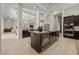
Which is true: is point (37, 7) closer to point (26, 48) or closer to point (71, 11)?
point (71, 11)

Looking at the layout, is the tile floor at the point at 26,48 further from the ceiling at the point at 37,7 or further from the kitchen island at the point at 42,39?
the ceiling at the point at 37,7

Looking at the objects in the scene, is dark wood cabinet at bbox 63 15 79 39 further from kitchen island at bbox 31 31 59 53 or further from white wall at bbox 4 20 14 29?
white wall at bbox 4 20 14 29

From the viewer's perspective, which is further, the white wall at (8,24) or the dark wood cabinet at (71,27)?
the dark wood cabinet at (71,27)

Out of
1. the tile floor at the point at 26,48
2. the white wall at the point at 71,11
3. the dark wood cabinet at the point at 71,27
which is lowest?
the tile floor at the point at 26,48

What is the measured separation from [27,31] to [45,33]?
1.36ft

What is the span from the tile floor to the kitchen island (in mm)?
95

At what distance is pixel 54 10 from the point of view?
2.21 m

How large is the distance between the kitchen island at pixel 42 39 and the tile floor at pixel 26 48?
0.10 meters

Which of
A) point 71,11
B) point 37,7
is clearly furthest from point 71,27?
point 37,7

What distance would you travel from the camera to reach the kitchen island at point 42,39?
223 cm

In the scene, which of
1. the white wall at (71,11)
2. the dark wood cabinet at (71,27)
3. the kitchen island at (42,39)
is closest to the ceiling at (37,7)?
the white wall at (71,11)

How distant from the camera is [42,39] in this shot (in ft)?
7.61

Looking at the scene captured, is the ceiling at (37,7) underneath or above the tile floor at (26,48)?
above
